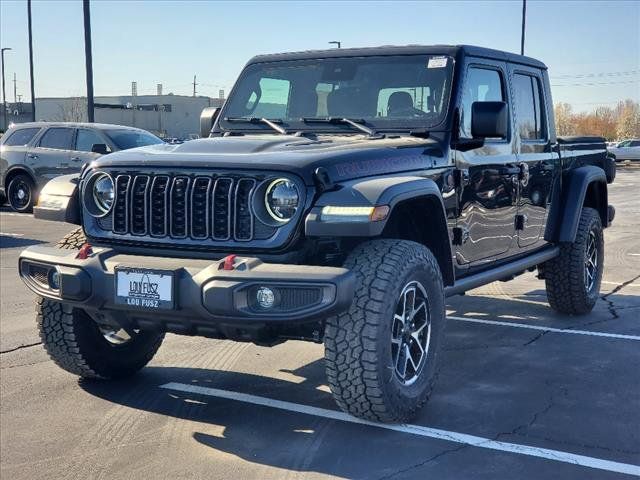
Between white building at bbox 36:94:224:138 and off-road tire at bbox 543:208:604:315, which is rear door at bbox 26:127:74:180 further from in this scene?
white building at bbox 36:94:224:138

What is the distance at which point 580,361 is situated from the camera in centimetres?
550

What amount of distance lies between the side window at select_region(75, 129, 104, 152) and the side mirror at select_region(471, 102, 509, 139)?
10914 mm

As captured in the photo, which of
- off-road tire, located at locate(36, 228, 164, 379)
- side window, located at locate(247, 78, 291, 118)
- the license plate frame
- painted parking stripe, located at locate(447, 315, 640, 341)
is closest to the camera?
the license plate frame

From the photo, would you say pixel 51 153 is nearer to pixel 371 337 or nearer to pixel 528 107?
pixel 528 107

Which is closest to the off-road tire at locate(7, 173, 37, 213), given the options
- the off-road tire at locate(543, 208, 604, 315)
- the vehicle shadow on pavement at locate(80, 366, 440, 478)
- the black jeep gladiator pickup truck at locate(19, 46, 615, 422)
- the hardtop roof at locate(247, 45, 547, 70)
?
the black jeep gladiator pickup truck at locate(19, 46, 615, 422)

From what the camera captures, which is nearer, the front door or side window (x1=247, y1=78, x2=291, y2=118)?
the front door

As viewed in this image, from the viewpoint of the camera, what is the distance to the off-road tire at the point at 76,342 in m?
4.61

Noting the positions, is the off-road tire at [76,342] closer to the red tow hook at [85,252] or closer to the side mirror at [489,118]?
the red tow hook at [85,252]

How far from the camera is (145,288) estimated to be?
3918 mm

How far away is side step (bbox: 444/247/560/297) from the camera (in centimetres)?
495

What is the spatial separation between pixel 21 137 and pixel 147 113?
A: 5615 cm

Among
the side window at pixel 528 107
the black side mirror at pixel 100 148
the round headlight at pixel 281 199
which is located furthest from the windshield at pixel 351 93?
the black side mirror at pixel 100 148

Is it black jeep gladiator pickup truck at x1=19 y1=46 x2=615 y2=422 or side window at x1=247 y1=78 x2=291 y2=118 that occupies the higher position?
side window at x1=247 y1=78 x2=291 y2=118

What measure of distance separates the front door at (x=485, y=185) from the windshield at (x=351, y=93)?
0.74 ft
